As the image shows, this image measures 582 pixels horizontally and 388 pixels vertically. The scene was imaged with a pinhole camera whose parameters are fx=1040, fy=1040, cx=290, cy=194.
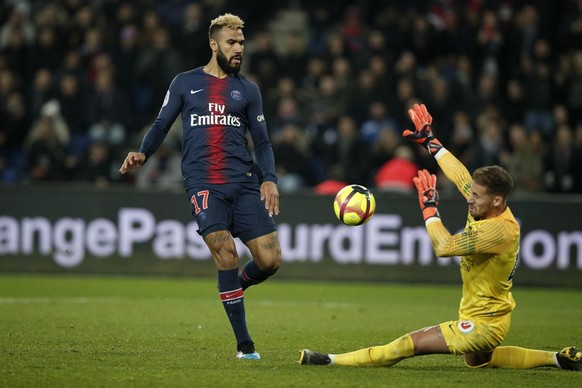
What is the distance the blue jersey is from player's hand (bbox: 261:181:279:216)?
0.29 ft

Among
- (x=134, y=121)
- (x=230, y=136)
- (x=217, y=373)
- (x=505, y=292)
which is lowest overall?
(x=217, y=373)

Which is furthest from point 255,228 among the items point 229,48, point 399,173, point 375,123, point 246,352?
point 375,123

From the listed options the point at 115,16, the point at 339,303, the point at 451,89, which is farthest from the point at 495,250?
the point at 115,16

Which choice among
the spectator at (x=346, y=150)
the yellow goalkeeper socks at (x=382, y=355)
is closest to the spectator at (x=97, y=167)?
the spectator at (x=346, y=150)

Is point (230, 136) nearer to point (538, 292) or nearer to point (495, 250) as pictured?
point (495, 250)

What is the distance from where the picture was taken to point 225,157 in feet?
27.0

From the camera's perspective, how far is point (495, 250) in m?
7.16

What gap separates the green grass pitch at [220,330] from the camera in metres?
7.05

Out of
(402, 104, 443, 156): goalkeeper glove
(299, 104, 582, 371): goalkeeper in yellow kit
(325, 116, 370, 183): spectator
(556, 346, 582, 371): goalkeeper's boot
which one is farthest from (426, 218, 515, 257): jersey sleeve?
(325, 116, 370, 183): spectator

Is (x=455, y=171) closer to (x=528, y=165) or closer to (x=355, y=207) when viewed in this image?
(x=355, y=207)

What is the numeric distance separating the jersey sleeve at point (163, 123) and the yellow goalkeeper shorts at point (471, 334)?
2.73 metres

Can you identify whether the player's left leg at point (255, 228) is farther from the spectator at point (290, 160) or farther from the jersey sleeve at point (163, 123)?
the spectator at point (290, 160)

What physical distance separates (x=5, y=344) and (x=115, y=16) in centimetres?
1202

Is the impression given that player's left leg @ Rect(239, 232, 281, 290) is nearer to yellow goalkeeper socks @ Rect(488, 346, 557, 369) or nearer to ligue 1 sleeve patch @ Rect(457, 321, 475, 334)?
ligue 1 sleeve patch @ Rect(457, 321, 475, 334)
